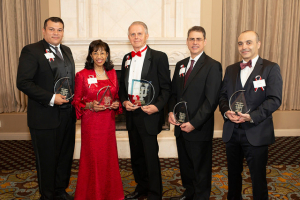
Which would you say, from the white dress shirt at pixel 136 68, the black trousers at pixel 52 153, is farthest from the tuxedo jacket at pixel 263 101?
the black trousers at pixel 52 153

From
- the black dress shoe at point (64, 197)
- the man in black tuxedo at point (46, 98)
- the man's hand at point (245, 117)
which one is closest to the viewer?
the man's hand at point (245, 117)

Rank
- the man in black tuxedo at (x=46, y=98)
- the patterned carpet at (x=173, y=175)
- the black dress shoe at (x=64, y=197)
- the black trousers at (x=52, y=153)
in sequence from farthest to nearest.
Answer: the patterned carpet at (x=173, y=175) < the black dress shoe at (x=64, y=197) < the black trousers at (x=52, y=153) < the man in black tuxedo at (x=46, y=98)

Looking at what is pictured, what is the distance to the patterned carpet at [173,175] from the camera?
111 inches

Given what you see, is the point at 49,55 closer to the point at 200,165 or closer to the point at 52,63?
the point at 52,63

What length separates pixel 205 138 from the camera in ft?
7.64

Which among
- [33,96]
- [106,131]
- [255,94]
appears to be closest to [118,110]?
[106,131]

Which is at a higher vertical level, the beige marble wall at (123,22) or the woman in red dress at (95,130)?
the beige marble wall at (123,22)

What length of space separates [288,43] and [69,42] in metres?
4.37

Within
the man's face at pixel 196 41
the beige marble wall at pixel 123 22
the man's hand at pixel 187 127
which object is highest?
→ the beige marble wall at pixel 123 22

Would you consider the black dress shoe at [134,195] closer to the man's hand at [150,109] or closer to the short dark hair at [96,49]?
the man's hand at [150,109]

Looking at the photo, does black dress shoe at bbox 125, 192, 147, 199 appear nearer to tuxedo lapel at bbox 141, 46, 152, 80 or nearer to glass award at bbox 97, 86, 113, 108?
glass award at bbox 97, 86, 113, 108

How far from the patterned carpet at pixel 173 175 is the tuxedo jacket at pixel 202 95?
89 centimetres

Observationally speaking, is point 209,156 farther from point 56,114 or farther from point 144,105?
point 56,114

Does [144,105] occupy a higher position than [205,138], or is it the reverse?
[144,105]
